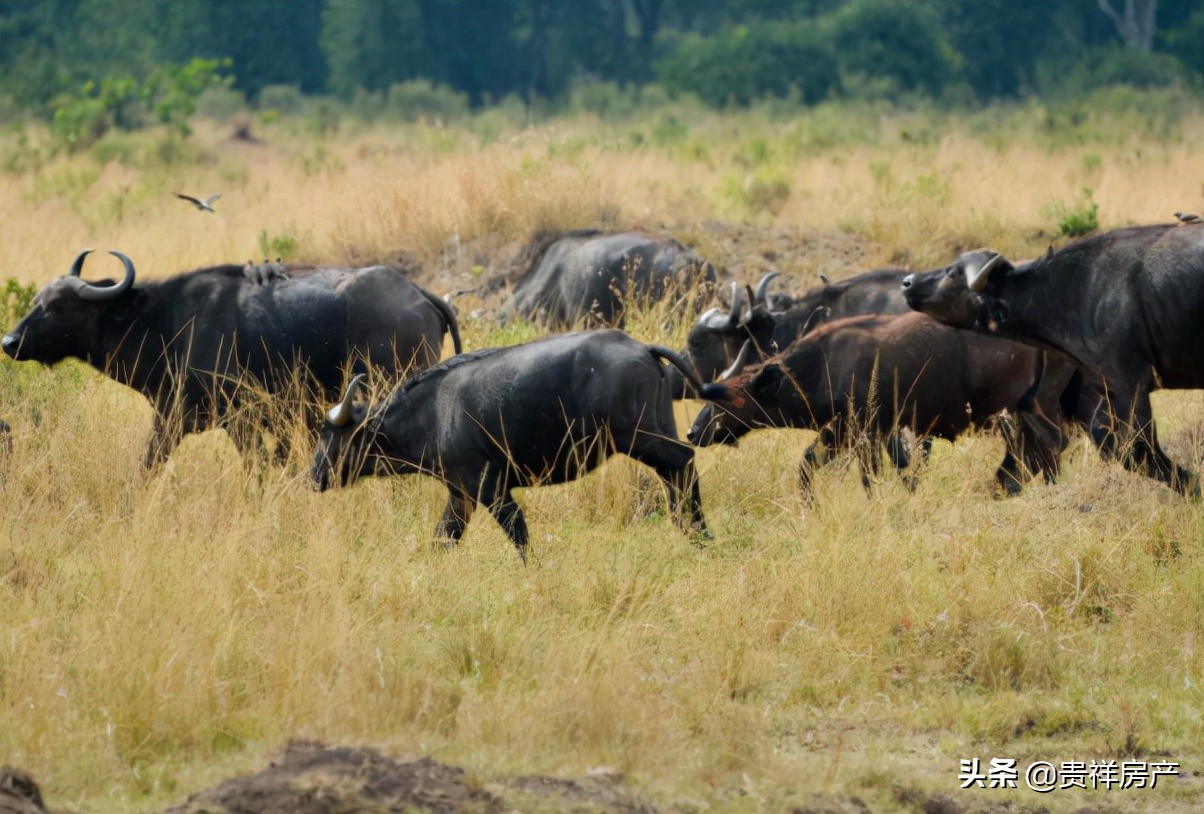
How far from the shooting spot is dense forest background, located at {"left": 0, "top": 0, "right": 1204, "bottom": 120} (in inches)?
1837

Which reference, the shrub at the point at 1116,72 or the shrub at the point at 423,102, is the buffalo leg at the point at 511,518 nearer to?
the shrub at the point at 423,102

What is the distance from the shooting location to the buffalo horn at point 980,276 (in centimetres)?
938

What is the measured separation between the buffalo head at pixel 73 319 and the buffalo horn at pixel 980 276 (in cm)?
469

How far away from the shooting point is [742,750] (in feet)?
20.1

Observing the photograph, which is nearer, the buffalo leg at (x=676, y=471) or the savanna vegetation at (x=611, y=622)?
the savanna vegetation at (x=611, y=622)

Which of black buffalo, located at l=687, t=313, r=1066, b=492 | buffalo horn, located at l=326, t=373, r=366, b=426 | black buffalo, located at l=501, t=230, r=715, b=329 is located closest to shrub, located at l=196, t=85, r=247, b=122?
black buffalo, located at l=501, t=230, r=715, b=329

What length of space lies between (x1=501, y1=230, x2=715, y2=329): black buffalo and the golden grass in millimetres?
3548

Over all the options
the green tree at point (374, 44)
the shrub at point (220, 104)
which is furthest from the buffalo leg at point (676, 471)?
the green tree at point (374, 44)

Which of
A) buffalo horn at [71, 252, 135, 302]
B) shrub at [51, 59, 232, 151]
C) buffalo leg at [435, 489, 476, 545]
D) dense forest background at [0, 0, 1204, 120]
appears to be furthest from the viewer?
dense forest background at [0, 0, 1204, 120]

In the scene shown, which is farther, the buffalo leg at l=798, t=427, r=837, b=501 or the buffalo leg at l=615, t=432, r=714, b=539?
the buffalo leg at l=798, t=427, r=837, b=501

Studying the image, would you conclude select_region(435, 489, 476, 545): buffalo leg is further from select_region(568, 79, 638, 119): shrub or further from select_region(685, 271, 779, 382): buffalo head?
select_region(568, 79, 638, 119): shrub

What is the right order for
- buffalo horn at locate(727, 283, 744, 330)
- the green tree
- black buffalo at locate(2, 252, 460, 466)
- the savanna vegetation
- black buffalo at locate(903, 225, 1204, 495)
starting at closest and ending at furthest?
the savanna vegetation, black buffalo at locate(903, 225, 1204, 495), black buffalo at locate(2, 252, 460, 466), buffalo horn at locate(727, 283, 744, 330), the green tree

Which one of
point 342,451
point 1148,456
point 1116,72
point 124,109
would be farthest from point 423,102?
point 1148,456

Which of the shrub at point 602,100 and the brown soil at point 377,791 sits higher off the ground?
the brown soil at point 377,791
